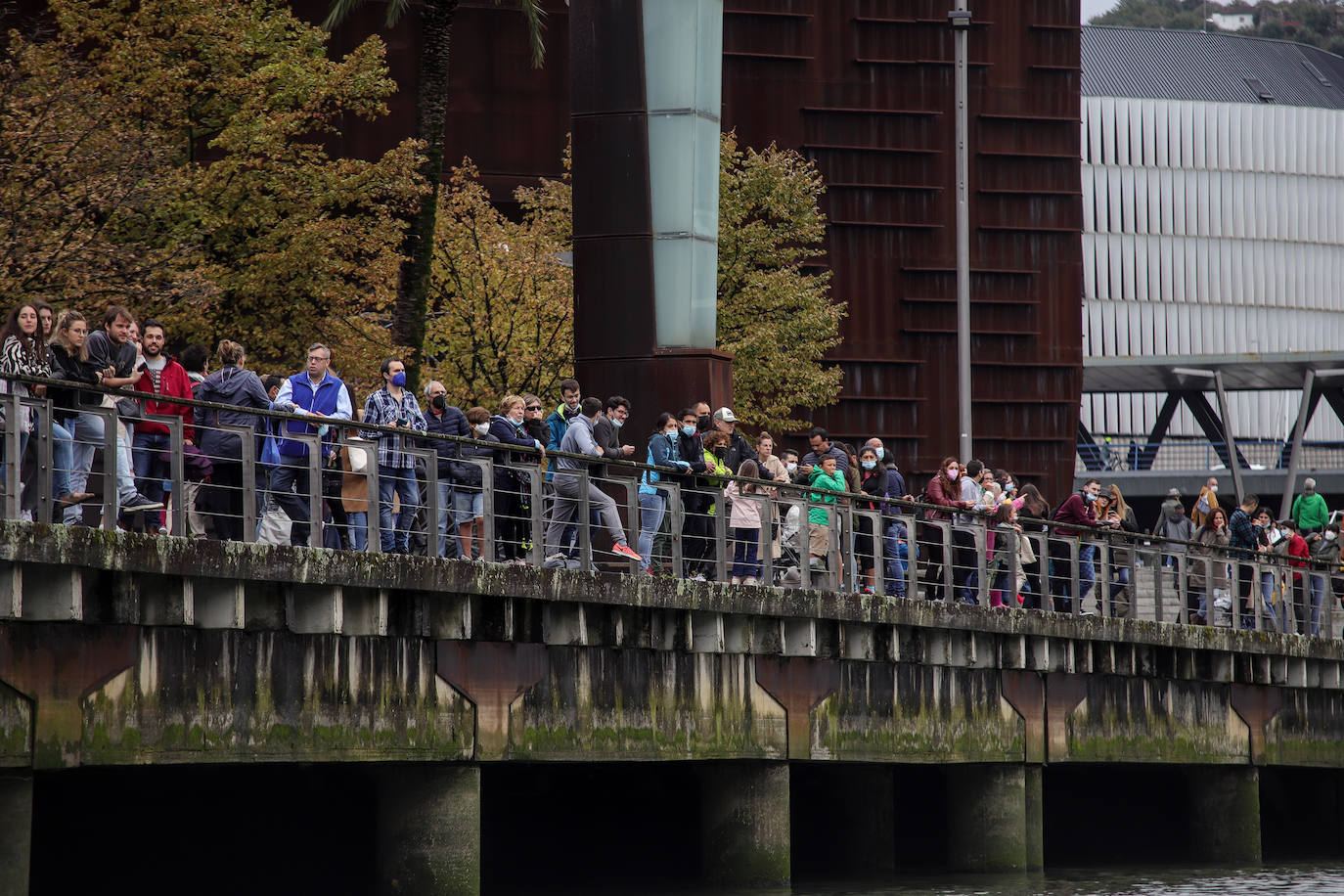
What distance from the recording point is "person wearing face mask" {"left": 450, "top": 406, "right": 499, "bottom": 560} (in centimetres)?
1703

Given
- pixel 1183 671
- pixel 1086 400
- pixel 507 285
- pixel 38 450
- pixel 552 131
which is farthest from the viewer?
pixel 1086 400

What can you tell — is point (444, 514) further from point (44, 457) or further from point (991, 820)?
point (991, 820)

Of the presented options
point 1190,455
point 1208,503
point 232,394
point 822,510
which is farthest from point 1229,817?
point 1190,455

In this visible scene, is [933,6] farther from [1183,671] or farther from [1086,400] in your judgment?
[1086,400]

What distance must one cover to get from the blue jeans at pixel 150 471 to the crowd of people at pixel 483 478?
0.06ft

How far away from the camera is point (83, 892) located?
20.9 metres

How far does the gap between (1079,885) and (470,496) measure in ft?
30.2

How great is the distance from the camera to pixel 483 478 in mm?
17281

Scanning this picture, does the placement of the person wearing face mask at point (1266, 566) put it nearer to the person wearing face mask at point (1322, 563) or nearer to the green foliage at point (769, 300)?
the person wearing face mask at point (1322, 563)

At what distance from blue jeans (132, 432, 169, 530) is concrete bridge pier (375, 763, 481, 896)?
11.4ft

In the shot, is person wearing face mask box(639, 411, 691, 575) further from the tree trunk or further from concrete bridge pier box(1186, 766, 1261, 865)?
concrete bridge pier box(1186, 766, 1261, 865)

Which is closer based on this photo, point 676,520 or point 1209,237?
point 676,520

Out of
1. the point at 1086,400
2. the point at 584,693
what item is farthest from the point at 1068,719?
the point at 1086,400

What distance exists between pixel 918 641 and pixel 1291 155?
84878 millimetres
